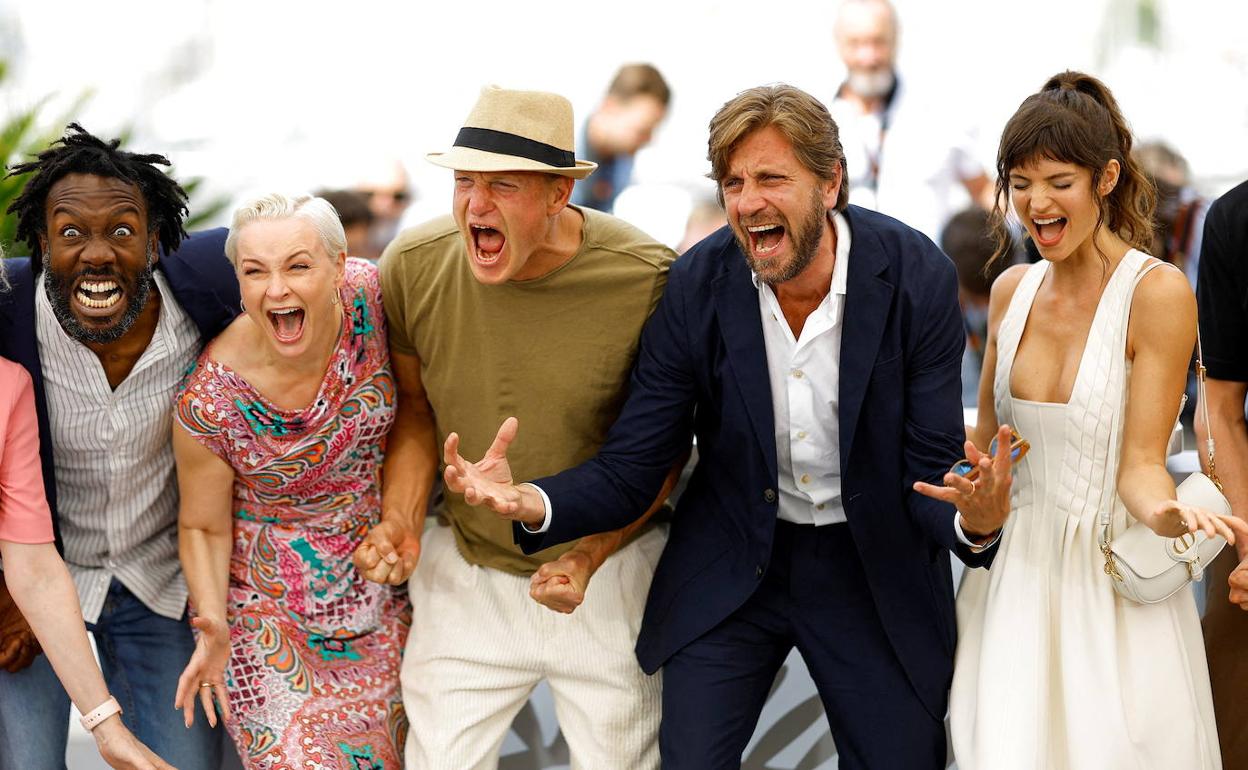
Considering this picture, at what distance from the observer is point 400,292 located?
9.97ft

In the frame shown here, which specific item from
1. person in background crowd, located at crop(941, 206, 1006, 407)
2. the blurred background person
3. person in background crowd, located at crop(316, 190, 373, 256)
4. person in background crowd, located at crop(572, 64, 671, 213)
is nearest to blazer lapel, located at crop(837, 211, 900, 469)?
person in background crowd, located at crop(941, 206, 1006, 407)

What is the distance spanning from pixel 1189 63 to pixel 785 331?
6.28 metres

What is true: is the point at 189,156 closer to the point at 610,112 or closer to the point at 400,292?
the point at 610,112

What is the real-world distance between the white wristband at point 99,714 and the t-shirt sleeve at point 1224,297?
234 centimetres

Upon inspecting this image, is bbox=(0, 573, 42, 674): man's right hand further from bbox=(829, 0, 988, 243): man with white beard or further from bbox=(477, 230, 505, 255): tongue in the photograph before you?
bbox=(829, 0, 988, 243): man with white beard

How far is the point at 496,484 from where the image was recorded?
8.92ft

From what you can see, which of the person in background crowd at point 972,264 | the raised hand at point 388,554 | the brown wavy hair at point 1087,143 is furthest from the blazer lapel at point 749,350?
the person in background crowd at point 972,264

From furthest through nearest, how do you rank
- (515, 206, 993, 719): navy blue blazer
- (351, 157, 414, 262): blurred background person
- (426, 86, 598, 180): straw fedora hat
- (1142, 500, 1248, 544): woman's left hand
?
1. (351, 157, 414, 262): blurred background person
2. (426, 86, 598, 180): straw fedora hat
3. (515, 206, 993, 719): navy blue blazer
4. (1142, 500, 1248, 544): woman's left hand

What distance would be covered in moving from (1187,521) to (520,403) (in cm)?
133

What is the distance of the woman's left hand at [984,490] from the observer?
2.44m

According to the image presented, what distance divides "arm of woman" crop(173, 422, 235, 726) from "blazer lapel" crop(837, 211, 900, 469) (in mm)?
1261

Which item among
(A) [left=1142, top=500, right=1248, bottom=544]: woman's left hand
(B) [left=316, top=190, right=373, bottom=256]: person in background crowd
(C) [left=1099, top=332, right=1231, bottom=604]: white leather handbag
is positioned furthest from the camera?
(B) [left=316, top=190, right=373, bottom=256]: person in background crowd

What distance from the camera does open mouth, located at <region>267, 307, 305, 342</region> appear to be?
2803 millimetres

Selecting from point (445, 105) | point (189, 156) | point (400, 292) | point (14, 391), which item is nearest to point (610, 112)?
point (445, 105)
